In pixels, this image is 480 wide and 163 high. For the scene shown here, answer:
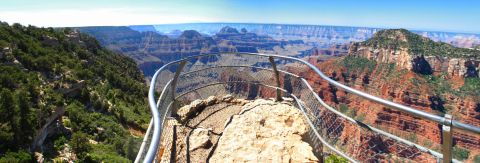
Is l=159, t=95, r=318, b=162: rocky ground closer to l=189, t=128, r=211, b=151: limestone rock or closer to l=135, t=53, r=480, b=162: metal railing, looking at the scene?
l=189, t=128, r=211, b=151: limestone rock

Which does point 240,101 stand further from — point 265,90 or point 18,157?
point 18,157

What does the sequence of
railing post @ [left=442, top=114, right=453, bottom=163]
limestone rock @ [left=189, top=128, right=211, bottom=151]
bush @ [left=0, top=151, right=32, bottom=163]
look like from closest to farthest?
railing post @ [left=442, top=114, right=453, bottom=163] < limestone rock @ [left=189, top=128, right=211, bottom=151] < bush @ [left=0, top=151, right=32, bottom=163]

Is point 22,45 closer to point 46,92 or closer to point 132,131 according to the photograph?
point 46,92

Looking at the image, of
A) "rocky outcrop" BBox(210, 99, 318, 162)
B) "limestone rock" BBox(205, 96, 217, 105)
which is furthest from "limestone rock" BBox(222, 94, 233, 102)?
"rocky outcrop" BBox(210, 99, 318, 162)

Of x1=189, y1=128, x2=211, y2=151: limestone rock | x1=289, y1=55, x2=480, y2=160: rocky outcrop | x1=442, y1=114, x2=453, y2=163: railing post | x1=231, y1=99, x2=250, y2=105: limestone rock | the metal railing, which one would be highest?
x1=442, y1=114, x2=453, y2=163: railing post

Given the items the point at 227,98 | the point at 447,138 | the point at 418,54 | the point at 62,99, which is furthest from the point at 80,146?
the point at 418,54

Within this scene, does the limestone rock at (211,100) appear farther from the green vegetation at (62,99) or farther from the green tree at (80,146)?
the green tree at (80,146)
